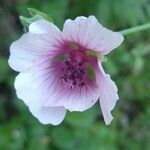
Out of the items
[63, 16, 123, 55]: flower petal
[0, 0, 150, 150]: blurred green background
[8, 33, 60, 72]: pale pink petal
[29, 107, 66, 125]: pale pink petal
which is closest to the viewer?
[63, 16, 123, 55]: flower petal

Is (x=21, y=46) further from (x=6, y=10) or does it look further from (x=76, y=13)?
(x=6, y=10)

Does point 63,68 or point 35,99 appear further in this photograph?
point 63,68

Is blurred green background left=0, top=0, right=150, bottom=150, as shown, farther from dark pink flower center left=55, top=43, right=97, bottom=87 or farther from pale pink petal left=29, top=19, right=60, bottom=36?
pale pink petal left=29, top=19, right=60, bottom=36

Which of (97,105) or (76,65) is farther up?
(76,65)

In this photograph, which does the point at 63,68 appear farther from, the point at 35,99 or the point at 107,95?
the point at 107,95

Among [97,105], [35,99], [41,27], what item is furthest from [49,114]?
[97,105]

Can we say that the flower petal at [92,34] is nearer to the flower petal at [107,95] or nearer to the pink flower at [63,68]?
the pink flower at [63,68]

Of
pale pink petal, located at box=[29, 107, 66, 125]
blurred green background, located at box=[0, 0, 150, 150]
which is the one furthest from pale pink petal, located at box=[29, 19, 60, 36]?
blurred green background, located at box=[0, 0, 150, 150]

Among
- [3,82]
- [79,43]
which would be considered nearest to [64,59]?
[79,43]
